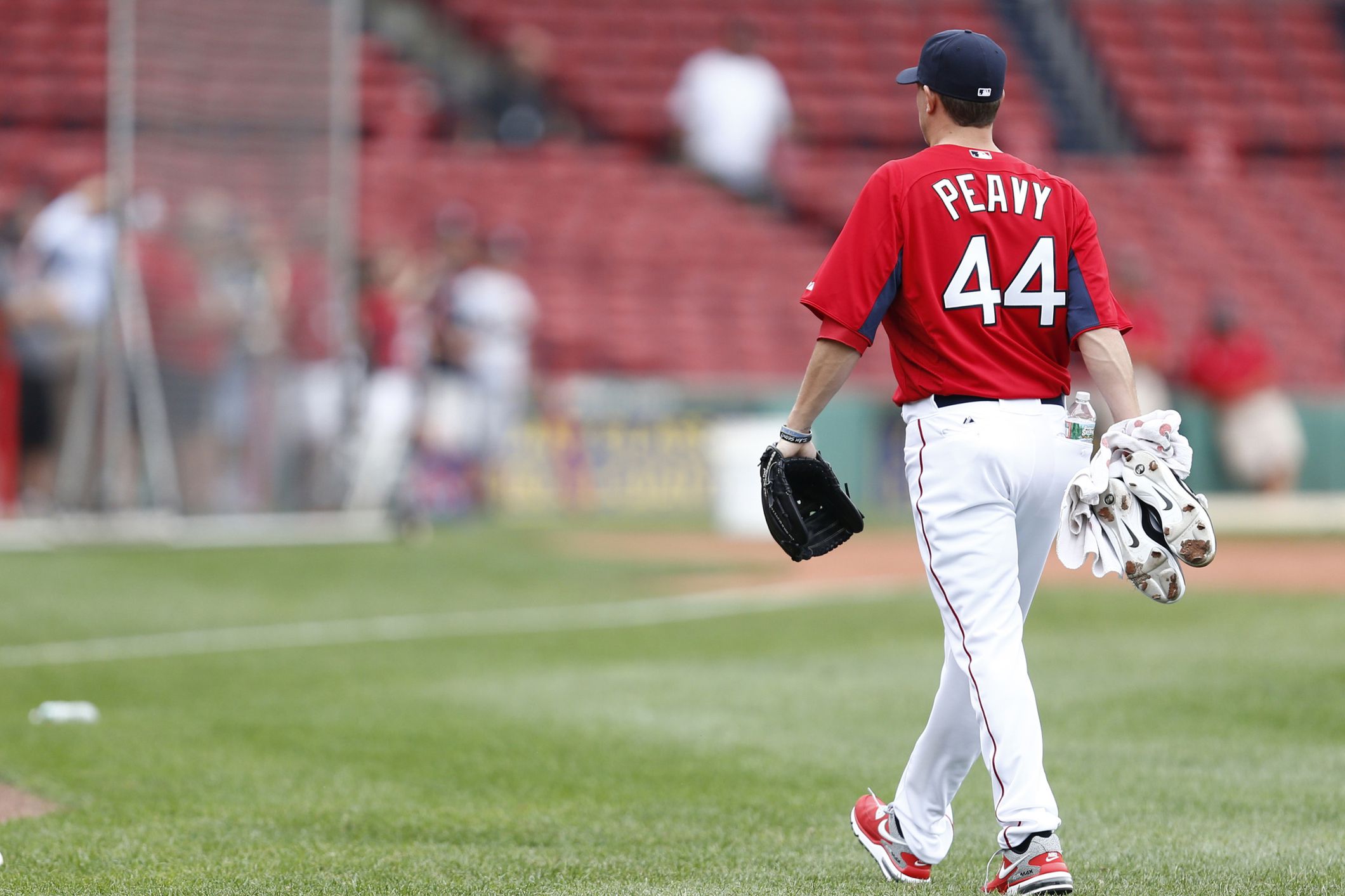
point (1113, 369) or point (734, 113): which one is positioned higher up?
point (734, 113)

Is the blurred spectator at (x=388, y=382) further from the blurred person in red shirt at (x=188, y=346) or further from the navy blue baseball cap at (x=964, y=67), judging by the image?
the navy blue baseball cap at (x=964, y=67)

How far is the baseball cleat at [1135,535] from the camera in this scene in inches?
165

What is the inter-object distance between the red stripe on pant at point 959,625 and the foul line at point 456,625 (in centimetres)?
578

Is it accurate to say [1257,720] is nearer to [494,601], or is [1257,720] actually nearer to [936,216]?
[936,216]

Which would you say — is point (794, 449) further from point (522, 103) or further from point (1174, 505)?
point (522, 103)

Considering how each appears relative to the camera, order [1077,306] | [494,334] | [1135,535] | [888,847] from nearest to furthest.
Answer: [1135,535]
[1077,306]
[888,847]
[494,334]

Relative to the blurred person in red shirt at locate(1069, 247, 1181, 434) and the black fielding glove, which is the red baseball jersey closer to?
the black fielding glove

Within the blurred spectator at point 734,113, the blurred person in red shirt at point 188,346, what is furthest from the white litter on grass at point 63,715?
the blurred spectator at point 734,113

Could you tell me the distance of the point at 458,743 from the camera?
22.0 ft

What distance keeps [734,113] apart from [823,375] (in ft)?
58.2

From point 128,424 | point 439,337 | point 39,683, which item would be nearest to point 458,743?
point 39,683

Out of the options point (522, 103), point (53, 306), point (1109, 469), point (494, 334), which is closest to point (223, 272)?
point (53, 306)

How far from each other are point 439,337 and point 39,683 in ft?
27.3

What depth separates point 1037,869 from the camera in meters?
4.08
